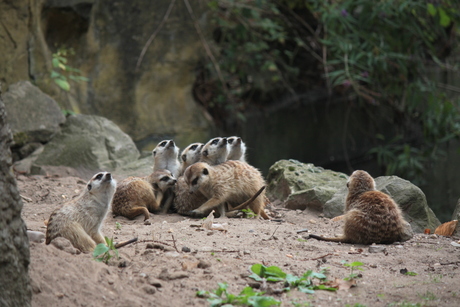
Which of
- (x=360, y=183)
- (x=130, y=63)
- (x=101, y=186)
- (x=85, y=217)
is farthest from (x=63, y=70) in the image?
(x=360, y=183)

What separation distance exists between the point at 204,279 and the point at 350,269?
92cm

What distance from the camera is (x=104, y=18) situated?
8570mm

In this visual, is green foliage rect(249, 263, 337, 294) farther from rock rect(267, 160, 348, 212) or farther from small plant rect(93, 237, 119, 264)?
rock rect(267, 160, 348, 212)

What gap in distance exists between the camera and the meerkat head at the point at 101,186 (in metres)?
3.62

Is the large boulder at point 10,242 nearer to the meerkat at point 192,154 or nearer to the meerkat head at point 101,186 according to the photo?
the meerkat head at point 101,186

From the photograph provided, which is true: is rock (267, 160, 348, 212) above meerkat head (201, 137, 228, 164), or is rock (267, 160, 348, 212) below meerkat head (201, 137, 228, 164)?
below

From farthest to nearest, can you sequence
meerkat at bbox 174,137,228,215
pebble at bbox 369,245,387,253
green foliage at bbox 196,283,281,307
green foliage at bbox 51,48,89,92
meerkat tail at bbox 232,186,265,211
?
1. green foliage at bbox 51,48,89,92
2. meerkat at bbox 174,137,228,215
3. meerkat tail at bbox 232,186,265,211
4. pebble at bbox 369,245,387,253
5. green foliage at bbox 196,283,281,307

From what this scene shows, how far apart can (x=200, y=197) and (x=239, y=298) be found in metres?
2.45

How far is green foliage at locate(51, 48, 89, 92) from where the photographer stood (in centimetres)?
739

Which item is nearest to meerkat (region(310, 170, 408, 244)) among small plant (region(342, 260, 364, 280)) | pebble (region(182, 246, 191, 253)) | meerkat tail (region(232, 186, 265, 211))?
small plant (region(342, 260, 364, 280))

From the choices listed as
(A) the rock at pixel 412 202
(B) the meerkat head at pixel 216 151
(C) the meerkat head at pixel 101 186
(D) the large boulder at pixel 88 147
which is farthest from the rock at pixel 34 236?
(D) the large boulder at pixel 88 147

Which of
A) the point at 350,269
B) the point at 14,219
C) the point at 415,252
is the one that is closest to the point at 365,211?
the point at 415,252

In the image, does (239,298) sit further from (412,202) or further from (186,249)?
(412,202)

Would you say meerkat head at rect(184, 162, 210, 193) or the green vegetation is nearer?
meerkat head at rect(184, 162, 210, 193)
